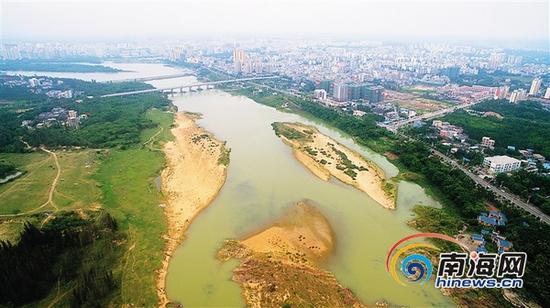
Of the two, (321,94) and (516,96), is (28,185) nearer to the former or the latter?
(321,94)

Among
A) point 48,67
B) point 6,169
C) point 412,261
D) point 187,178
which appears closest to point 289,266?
point 412,261

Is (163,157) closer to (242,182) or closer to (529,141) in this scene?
(242,182)

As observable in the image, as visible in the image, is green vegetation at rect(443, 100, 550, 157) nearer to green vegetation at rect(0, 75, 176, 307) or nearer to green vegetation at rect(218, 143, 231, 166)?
green vegetation at rect(218, 143, 231, 166)

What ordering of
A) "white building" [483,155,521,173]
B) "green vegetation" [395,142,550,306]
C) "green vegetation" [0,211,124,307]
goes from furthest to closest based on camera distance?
"white building" [483,155,521,173]
"green vegetation" [395,142,550,306]
"green vegetation" [0,211,124,307]

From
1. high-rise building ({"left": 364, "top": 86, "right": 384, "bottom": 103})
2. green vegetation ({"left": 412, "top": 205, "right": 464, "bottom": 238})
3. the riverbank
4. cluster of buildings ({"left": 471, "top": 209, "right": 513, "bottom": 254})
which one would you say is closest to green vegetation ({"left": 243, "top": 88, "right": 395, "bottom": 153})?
high-rise building ({"left": 364, "top": 86, "right": 384, "bottom": 103})

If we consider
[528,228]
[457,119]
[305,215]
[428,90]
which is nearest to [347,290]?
[305,215]

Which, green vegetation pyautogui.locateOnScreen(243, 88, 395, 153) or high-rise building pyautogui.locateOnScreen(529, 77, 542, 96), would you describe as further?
high-rise building pyautogui.locateOnScreen(529, 77, 542, 96)
